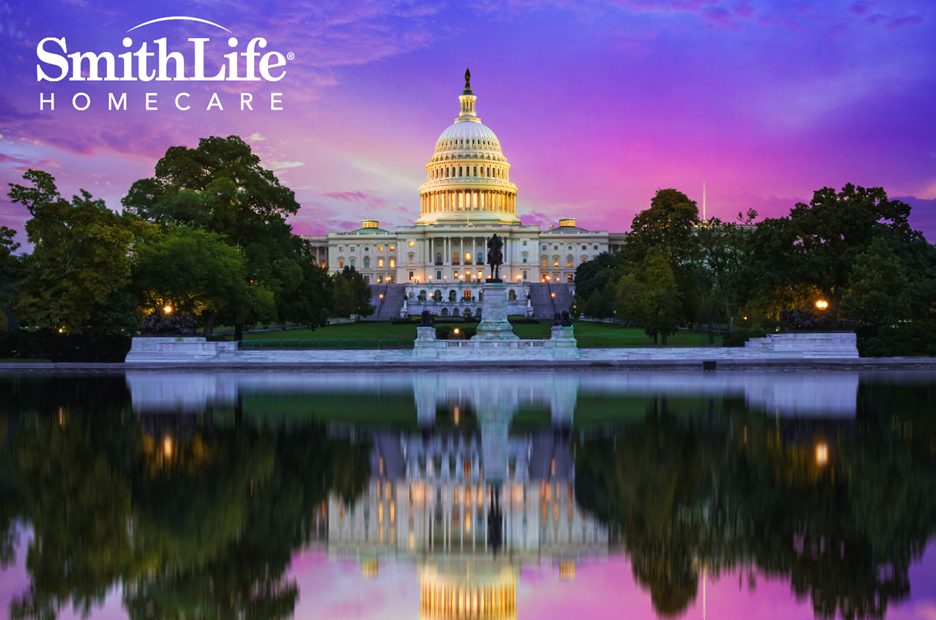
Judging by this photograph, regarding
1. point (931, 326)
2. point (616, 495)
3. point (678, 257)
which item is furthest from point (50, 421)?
point (678, 257)

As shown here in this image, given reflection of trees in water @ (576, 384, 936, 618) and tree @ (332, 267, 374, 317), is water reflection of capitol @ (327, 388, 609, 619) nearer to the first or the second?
reflection of trees in water @ (576, 384, 936, 618)

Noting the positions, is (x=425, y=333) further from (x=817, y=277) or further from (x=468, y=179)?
(x=468, y=179)

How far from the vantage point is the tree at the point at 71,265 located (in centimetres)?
4553

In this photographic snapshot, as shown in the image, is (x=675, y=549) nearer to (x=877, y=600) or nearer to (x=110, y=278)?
(x=877, y=600)

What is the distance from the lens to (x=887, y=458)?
1647cm

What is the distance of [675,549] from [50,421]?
1692cm

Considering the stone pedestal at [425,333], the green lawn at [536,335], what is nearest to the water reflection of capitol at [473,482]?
the stone pedestal at [425,333]

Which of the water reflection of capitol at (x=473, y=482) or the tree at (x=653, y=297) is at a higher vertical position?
the tree at (x=653, y=297)

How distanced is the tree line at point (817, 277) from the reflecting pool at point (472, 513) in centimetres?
Answer: 2459

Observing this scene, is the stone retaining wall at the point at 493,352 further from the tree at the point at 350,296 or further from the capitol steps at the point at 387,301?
the capitol steps at the point at 387,301

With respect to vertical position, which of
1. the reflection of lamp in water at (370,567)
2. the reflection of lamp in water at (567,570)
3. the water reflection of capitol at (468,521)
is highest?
the water reflection of capitol at (468,521)

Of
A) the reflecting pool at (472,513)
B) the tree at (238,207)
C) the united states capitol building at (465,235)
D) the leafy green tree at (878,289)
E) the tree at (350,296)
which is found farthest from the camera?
the united states capitol building at (465,235)

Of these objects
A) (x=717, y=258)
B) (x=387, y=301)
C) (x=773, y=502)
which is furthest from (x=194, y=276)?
(x=387, y=301)

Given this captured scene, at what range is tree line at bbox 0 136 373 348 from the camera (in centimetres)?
4603
